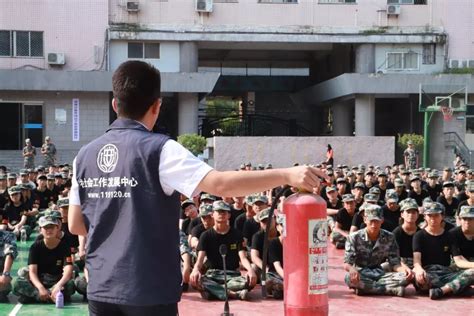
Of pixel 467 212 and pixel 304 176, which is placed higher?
pixel 304 176

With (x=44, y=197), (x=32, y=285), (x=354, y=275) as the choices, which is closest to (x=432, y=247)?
(x=354, y=275)

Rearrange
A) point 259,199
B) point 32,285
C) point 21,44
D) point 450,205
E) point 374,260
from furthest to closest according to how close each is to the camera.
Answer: point 21,44 < point 450,205 < point 259,199 < point 374,260 < point 32,285

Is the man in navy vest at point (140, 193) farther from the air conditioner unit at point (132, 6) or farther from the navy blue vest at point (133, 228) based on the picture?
the air conditioner unit at point (132, 6)

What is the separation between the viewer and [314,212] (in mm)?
3551

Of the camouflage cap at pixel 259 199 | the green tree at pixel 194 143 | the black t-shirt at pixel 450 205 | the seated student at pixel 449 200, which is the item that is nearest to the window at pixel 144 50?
the green tree at pixel 194 143

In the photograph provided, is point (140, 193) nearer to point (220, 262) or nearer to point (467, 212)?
point (220, 262)

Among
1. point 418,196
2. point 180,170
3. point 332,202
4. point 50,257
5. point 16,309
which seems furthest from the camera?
point 418,196

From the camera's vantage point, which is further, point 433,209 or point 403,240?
point 403,240

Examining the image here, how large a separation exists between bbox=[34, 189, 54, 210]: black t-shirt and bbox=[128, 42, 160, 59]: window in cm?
1639

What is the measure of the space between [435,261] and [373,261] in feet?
2.45

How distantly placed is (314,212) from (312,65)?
3794 centimetres

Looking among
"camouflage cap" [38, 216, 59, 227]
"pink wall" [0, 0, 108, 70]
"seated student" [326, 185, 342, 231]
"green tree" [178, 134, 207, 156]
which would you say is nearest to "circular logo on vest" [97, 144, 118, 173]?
"camouflage cap" [38, 216, 59, 227]

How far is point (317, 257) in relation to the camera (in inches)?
140

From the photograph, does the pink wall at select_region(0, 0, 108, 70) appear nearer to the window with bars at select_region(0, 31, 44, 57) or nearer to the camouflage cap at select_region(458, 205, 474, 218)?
the window with bars at select_region(0, 31, 44, 57)
